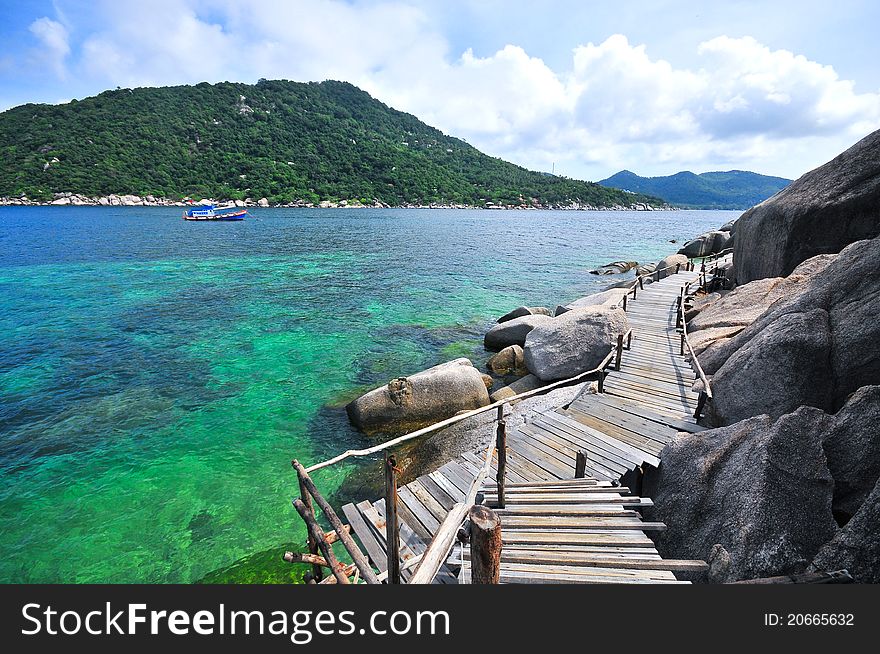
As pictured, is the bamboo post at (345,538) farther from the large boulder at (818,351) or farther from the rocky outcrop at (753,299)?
the rocky outcrop at (753,299)

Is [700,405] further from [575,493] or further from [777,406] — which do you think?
[575,493]

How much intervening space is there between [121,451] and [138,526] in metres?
3.69

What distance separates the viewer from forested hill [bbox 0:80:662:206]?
121938mm

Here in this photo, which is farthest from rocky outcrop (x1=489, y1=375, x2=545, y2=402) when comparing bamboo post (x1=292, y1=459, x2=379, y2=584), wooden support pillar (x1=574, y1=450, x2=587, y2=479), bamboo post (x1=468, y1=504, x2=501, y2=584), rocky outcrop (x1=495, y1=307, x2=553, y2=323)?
bamboo post (x1=468, y1=504, x2=501, y2=584)

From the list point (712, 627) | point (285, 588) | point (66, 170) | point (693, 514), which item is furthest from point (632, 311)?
point (66, 170)

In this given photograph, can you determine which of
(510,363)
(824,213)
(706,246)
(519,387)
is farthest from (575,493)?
(706,246)

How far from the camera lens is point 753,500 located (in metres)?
5.48

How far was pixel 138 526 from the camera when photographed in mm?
10172

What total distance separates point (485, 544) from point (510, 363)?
1514cm

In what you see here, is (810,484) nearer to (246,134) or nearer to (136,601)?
(136,601)

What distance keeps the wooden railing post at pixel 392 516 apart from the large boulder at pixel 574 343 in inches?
459

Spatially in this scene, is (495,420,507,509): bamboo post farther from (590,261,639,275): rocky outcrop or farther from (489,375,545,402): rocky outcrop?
(590,261,639,275): rocky outcrop

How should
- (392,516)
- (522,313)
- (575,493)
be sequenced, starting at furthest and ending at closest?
(522,313) < (575,493) < (392,516)

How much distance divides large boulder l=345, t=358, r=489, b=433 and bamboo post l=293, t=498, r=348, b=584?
21.8 feet
